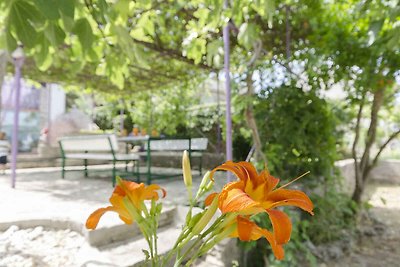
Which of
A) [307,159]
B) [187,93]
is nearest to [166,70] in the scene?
[187,93]

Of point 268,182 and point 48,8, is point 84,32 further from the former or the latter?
point 268,182

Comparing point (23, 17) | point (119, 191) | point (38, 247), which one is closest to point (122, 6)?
point (23, 17)

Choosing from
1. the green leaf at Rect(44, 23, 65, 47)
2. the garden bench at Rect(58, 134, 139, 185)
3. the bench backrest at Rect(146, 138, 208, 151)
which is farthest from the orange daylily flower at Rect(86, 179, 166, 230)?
the bench backrest at Rect(146, 138, 208, 151)

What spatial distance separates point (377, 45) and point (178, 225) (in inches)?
108

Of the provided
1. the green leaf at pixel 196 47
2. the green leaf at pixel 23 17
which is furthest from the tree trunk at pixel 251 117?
the green leaf at pixel 23 17

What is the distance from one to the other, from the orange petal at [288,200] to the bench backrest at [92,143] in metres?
4.32

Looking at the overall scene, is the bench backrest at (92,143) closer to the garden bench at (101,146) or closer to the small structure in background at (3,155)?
the garden bench at (101,146)

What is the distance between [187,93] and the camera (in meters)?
8.52

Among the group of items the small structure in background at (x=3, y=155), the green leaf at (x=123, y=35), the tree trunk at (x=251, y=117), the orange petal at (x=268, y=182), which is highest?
the green leaf at (x=123, y=35)

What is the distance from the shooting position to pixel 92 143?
5152 millimetres

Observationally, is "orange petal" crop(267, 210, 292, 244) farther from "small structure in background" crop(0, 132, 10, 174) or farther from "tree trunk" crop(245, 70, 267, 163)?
"small structure in background" crop(0, 132, 10, 174)

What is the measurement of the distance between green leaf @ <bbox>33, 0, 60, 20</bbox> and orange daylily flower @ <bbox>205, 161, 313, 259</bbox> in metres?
0.67

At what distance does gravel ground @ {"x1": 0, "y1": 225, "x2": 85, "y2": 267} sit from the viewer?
6.63ft

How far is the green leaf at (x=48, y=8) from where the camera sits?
0.85 m
